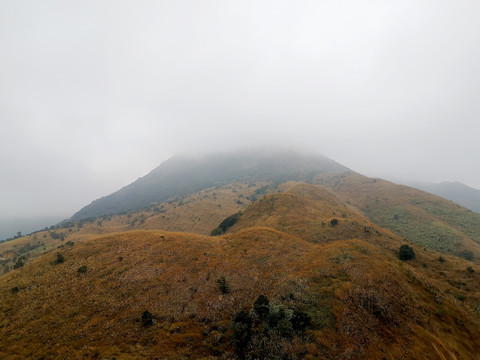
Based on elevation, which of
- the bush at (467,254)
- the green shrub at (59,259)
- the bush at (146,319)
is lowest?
the bush at (467,254)

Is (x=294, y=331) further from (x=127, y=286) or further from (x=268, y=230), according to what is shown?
(x=268, y=230)

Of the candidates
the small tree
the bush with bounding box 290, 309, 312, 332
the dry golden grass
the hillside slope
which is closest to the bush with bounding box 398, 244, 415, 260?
the dry golden grass

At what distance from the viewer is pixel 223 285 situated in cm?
2588

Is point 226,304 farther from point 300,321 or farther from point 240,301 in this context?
point 300,321

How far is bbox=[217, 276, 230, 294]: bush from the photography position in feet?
82.8

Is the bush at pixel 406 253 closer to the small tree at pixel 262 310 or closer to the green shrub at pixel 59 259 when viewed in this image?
the small tree at pixel 262 310

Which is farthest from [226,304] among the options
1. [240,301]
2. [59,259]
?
[59,259]

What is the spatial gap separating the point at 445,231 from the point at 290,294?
7242 centimetres

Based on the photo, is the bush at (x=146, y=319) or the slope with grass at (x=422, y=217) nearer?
the bush at (x=146, y=319)

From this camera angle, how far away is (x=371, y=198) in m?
114

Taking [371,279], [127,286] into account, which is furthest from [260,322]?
[127,286]

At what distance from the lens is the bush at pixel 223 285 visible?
2523 cm

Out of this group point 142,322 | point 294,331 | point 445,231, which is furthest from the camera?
point 445,231

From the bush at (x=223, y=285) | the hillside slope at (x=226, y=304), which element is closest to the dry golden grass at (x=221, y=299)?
the hillside slope at (x=226, y=304)
